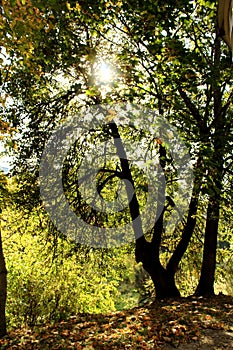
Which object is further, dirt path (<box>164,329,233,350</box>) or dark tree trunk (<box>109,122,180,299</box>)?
dark tree trunk (<box>109,122,180,299</box>)

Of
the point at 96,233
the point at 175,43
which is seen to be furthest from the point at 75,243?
the point at 175,43

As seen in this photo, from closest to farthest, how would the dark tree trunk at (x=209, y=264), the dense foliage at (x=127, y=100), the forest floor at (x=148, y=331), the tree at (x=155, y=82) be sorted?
the forest floor at (x=148, y=331)
the dense foliage at (x=127, y=100)
the tree at (x=155, y=82)
the dark tree trunk at (x=209, y=264)

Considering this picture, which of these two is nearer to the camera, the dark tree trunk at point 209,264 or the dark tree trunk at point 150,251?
the dark tree trunk at point 209,264

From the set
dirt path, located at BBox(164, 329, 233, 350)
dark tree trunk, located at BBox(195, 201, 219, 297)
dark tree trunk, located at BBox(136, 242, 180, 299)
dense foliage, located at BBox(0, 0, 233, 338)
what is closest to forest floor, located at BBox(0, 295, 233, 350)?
dirt path, located at BBox(164, 329, 233, 350)

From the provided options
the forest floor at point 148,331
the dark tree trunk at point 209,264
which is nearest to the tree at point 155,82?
the dark tree trunk at point 209,264

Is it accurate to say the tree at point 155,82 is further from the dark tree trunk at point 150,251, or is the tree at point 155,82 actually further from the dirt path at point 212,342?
the dirt path at point 212,342

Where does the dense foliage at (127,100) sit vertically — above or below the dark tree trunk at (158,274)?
above

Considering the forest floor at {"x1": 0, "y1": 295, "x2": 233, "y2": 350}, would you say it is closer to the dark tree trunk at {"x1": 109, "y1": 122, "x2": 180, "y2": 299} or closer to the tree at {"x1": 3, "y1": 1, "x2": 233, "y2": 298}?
the dark tree trunk at {"x1": 109, "y1": 122, "x2": 180, "y2": 299}

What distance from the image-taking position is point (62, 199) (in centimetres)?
958

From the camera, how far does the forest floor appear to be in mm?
5270

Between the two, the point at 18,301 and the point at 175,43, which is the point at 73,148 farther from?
the point at 18,301

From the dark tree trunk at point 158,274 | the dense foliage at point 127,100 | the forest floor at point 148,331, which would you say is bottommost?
the forest floor at point 148,331

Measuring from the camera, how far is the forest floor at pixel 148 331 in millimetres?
5270

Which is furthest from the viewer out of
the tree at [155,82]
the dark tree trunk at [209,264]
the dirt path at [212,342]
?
the dark tree trunk at [209,264]
